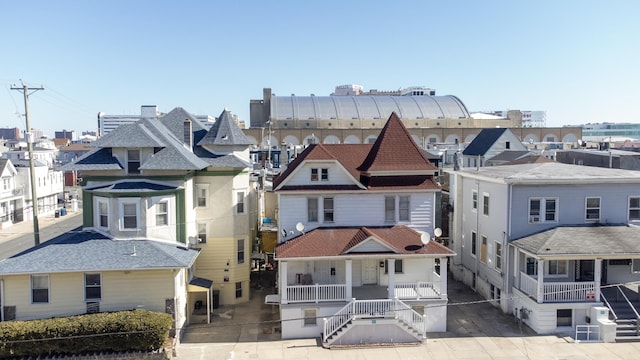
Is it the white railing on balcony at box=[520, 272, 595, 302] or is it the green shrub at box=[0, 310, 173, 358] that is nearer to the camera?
the green shrub at box=[0, 310, 173, 358]

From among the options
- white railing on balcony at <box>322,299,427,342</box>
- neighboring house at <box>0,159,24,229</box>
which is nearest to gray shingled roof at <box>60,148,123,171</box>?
white railing on balcony at <box>322,299,427,342</box>

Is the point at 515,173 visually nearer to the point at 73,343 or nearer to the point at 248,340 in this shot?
the point at 248,340

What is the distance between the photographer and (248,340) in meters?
23.1

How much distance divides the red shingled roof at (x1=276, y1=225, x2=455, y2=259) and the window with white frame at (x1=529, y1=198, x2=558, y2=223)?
18.0 ft

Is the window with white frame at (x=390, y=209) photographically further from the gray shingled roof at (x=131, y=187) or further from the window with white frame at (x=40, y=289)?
the window with white frame at (x=40, y=289)

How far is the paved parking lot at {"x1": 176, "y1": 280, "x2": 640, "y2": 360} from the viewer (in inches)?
836

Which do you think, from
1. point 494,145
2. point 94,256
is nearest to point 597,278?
point 94,256

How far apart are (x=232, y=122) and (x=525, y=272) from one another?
1801 cm

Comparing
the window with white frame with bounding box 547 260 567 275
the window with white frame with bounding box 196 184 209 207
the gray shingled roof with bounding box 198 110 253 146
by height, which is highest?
the gray shingled roof with bounding box 198 110 253 146

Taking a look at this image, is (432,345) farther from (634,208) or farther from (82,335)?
(82,335)

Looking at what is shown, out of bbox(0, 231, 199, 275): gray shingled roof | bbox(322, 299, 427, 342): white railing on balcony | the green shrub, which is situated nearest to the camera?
the green shrub

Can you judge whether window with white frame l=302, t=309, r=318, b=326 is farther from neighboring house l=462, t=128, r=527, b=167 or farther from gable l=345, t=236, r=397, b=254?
neighboring house l=462, t=128, r=527, b=167

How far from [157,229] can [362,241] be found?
9610 millimetres

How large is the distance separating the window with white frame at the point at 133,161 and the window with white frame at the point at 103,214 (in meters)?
1.92
